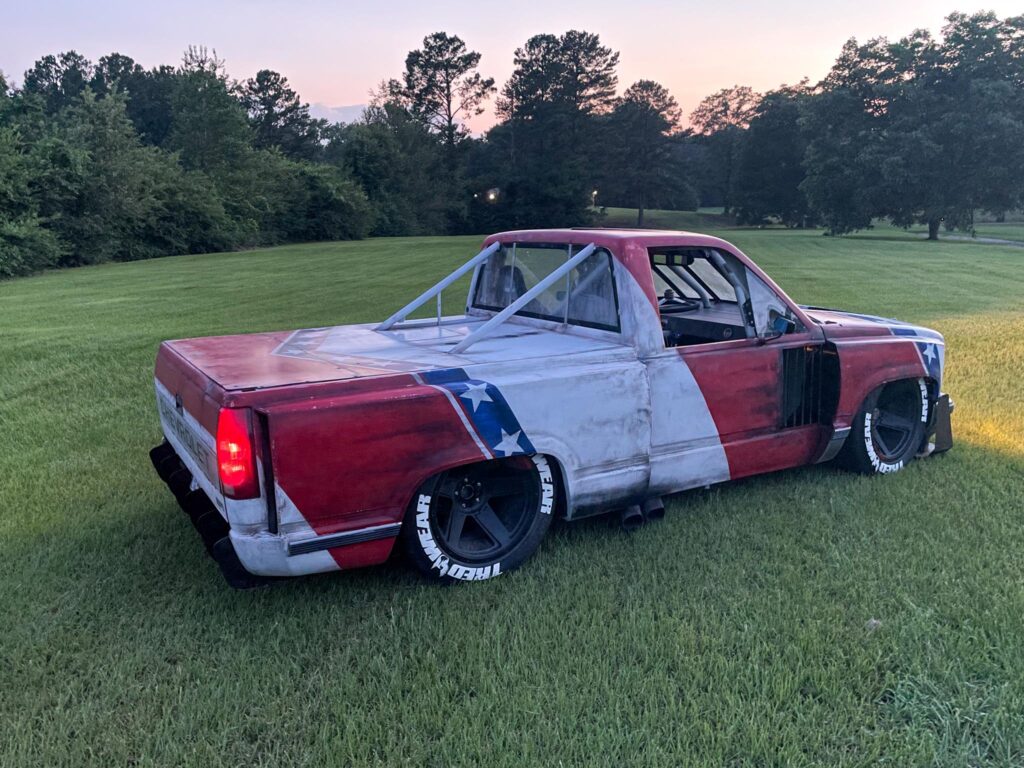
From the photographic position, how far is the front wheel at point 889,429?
4.81 meters

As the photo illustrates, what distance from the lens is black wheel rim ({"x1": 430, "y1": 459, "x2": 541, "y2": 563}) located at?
3.59 meters

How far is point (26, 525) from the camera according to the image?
4301 millimetres

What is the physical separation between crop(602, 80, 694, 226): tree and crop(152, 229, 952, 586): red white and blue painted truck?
7046 cm

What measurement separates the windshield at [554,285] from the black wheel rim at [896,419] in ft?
6.96

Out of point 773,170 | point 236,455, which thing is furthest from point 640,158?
point 236,455

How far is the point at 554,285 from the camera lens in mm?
4582

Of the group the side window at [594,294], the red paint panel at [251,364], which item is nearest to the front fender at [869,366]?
the side window at [594,294]

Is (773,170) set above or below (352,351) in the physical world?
above

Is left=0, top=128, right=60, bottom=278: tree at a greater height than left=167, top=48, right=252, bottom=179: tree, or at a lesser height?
lesser

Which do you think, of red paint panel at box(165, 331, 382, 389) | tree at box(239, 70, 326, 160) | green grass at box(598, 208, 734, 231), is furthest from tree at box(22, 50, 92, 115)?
red paint panel at box(165, 331, 382, 389)

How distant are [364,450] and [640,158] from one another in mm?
75906

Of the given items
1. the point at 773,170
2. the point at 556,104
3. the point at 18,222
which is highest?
the point at 556,104

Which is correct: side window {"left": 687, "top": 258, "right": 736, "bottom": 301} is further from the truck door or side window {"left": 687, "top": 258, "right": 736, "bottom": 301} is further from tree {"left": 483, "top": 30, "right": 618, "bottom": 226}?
tree {"left": 483, "top": 30, "right": 618, "bottom": 226}

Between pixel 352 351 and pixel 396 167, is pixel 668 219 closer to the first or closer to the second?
pixel 396 167
